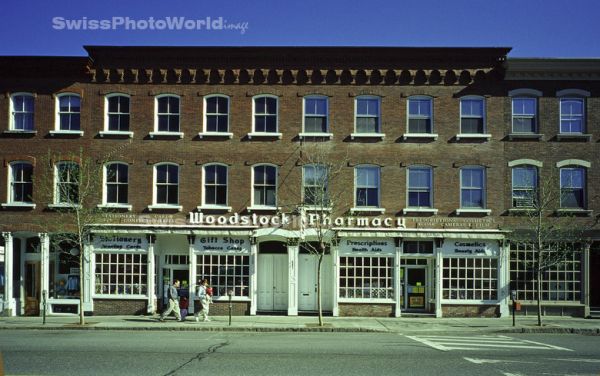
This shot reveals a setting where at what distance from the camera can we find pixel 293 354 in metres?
14.9

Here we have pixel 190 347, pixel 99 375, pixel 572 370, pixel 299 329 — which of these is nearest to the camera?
pixel 99 375

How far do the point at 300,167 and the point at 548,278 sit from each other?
11.2 metres

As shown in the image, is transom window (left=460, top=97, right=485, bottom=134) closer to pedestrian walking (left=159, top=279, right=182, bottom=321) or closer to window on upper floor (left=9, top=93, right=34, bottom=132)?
pedestrian walking (left=159, top=279, right=182, bottom=321)

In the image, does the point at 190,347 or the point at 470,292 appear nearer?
the point at 190,347

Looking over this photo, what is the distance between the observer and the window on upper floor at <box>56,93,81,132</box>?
88.0 ft

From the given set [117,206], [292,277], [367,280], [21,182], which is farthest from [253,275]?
[21,182]

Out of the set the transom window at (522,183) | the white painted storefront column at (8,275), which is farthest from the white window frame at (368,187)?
the white painted storefront column at (8,275)

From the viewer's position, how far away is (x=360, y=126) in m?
26.8

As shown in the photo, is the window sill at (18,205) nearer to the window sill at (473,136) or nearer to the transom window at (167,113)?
the transom window at (167,113)

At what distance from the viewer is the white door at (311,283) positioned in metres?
27.0

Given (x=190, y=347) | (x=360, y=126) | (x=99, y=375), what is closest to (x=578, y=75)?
(x=360, y=126)

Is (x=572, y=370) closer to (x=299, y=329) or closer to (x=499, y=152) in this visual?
(x=299, y=329)

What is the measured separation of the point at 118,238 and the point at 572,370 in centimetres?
1865

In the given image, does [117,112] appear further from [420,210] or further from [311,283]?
[420,210]
